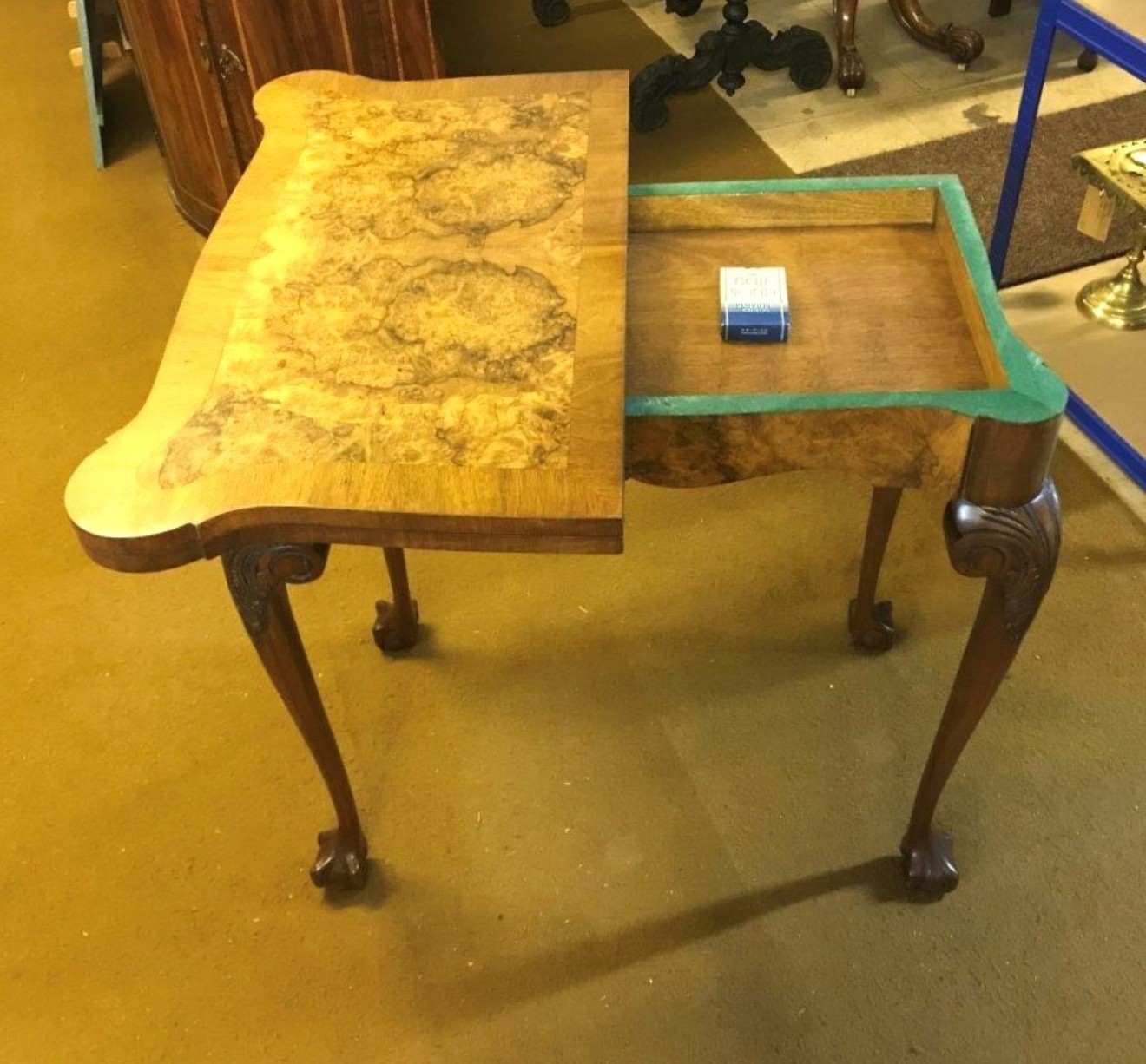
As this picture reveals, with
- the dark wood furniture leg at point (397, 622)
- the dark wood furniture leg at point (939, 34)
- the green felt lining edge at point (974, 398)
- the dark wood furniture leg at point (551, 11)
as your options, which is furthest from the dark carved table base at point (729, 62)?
the green felt lining edge at point (974, 398)

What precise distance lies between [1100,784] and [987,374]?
24.8 inches

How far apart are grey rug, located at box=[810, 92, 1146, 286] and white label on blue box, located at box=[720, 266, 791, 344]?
1.13 meters

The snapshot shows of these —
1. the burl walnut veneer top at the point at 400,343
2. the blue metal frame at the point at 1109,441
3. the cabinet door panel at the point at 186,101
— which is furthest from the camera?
the cabinet door panel at the point at 186,101

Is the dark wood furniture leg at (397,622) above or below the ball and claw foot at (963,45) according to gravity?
below

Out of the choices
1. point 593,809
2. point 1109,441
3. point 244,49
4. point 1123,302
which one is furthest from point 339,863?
point 1123,302

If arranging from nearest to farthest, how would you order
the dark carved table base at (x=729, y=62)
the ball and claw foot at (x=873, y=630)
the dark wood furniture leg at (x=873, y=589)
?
the dark wood furniture leg at (x=873, y=589)
the ball and claw foot at (x=873, y=630)
the dark carved table base at (x=729, y=62)

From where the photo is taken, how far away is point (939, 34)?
9.02ft

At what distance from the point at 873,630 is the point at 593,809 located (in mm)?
441

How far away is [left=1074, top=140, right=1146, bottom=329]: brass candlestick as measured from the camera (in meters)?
1.71

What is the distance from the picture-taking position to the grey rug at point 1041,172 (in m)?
2.13

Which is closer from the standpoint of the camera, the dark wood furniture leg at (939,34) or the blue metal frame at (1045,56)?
the blue metal frame at (1045,56)

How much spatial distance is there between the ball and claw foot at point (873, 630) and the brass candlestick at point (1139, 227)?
2.38 ft

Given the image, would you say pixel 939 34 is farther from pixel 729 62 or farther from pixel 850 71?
pixel 729 62

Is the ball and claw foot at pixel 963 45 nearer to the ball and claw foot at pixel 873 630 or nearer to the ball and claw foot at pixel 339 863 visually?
the ball and claw foot at pixel 873 630
